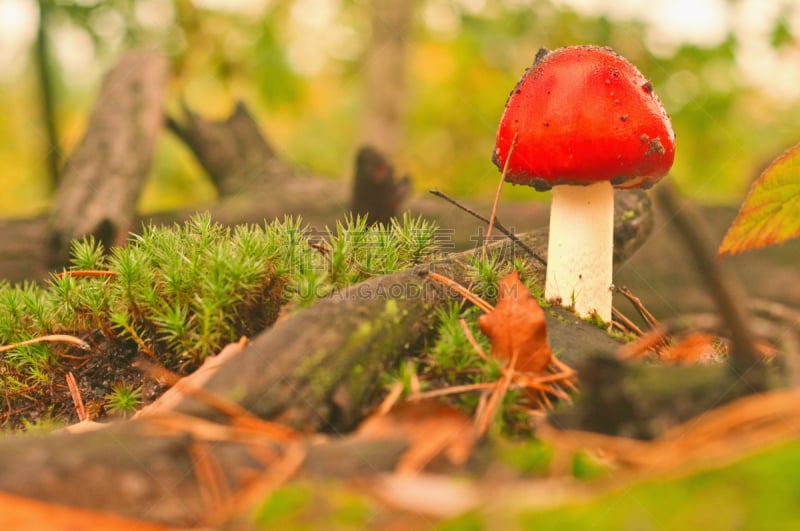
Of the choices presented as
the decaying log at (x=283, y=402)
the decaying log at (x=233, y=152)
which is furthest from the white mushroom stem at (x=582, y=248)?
the decaying log at (x=233, y=152)

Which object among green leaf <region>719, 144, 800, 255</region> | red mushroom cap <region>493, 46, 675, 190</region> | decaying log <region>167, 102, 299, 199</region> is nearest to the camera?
green leaf <region>719, 144, 800, 255</region>

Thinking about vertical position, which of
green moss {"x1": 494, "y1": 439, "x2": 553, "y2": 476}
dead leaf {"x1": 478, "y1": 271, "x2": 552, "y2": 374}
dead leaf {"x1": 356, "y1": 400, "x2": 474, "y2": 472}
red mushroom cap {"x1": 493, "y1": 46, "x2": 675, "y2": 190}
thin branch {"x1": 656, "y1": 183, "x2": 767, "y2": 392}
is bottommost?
green moss {"x1": 494, "y1": 439, "x2": 553, "y2": 476}

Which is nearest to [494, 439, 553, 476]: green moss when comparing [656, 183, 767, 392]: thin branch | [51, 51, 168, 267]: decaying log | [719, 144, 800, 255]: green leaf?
[656, 183, 767, 392]: thin branch

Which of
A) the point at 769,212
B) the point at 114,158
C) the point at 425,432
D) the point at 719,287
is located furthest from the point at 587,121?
the point at 114,158

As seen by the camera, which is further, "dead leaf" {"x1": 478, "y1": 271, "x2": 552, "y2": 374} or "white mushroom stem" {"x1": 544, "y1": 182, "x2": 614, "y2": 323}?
"white mushroom stem" {"x1": 544, "y1": 182, "x2": 614, "y2": 323}

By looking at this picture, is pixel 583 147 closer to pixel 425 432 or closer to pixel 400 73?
pixel 425 432

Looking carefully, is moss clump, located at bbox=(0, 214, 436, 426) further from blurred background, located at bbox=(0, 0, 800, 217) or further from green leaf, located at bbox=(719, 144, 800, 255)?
blurred background, located at bbox=(0, 0, 800, 217)

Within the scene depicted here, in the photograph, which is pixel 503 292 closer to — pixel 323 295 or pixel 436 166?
pixel 323 295
